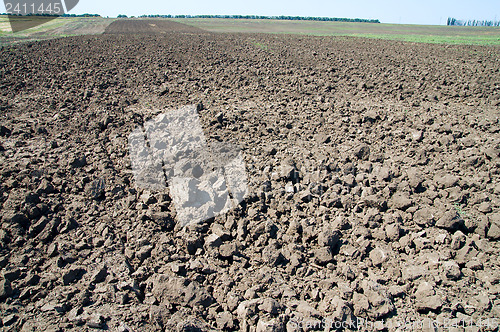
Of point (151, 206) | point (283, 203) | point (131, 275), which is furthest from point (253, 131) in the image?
point (131, 275)

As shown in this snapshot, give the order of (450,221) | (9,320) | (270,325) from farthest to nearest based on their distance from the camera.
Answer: (450,221)
(9,320)
(270,325)

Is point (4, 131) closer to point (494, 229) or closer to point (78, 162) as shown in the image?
point (78, 162)

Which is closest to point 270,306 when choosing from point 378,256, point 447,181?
point 378,256

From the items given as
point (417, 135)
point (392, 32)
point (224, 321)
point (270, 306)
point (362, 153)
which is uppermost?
point (392, 32)

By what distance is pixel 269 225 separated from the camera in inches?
130

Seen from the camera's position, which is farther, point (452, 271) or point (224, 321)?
A: point (452, 271)

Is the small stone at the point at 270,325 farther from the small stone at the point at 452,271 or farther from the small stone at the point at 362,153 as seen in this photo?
the small stone at the point at 362,153

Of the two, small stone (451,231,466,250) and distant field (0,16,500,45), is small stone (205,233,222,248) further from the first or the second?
distant field (0,16,500,45)

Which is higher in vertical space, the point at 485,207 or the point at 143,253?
the point at 485,207

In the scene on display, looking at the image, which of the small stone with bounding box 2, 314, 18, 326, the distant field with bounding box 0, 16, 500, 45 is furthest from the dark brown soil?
the distant field with bounding box 0, 16, 500, 45

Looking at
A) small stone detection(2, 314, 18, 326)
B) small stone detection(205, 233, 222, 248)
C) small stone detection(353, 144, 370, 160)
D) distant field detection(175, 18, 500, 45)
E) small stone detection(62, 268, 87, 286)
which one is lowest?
small stone detection(2, 314, 18, 326)

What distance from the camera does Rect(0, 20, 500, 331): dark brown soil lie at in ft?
8.16

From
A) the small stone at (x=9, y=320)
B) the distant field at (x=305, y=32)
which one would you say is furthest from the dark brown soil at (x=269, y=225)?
the distant field at (x=305, y=32)

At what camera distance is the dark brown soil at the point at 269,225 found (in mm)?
2486
